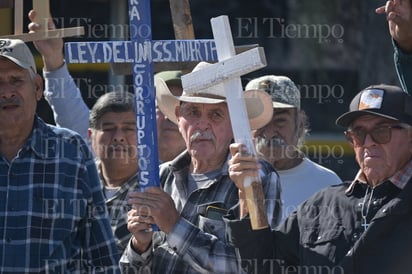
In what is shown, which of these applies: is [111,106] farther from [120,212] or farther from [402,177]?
[402,177]

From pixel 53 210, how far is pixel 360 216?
1.24 m

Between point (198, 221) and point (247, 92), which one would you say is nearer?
point (198, 221)

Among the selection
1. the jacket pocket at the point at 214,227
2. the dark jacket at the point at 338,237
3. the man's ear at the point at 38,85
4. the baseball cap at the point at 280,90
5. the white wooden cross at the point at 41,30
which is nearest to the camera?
the dark jacket at the point at 338,237

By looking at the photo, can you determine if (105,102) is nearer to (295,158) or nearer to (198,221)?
(295,158)

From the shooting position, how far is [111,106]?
21.7 feet

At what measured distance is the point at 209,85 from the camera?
5105 millimetres

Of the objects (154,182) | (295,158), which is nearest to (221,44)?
(154,182)

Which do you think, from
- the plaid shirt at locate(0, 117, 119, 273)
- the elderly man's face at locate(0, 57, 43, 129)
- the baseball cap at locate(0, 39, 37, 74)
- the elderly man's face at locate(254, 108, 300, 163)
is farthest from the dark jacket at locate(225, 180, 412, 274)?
the elderly man's face at locate(254, 108, 300, 163)

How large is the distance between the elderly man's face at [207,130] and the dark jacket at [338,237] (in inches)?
21.4

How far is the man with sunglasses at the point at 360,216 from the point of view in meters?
4.89

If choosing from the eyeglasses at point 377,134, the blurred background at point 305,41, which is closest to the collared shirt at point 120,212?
the eyeglasses at point 377,134

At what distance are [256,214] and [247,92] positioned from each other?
1.05 m

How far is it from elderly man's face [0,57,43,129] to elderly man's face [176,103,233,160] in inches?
26.6

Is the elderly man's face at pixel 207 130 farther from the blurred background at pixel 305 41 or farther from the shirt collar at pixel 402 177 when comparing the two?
the blurred background at pixel 305 41
